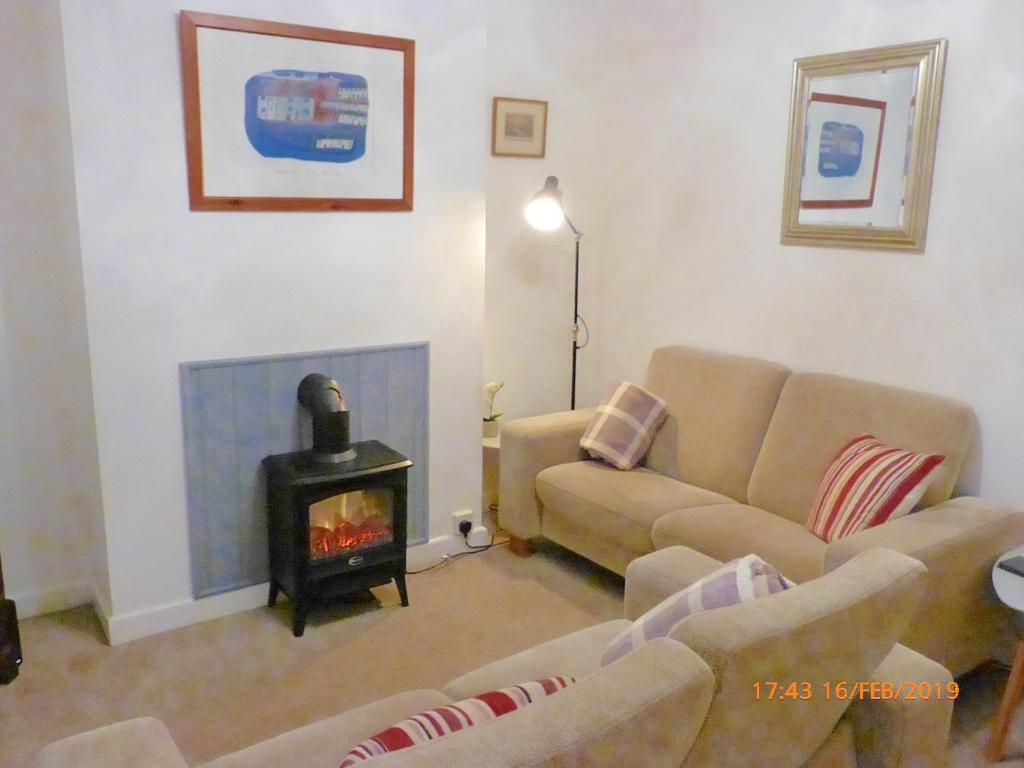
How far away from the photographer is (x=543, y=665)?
6.59 feet

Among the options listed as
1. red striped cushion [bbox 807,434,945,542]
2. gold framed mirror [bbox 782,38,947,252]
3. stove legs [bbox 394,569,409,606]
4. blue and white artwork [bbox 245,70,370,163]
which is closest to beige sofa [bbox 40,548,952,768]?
red striped cushion [bbox 807,434,945,542]

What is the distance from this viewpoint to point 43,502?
3092 mm

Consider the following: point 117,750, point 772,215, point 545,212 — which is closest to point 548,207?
point 545,212

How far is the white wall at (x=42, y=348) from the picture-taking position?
275 cm

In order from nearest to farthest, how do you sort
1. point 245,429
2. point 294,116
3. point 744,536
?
1. point 744,536
2. point 294,116
3. point 245,429

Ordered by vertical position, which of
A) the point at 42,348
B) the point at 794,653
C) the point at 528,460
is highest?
the point at 42,348

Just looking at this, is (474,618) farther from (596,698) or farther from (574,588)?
(596,698)

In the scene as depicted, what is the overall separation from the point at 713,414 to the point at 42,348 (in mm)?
2502

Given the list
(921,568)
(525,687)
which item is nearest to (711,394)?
(921,568)

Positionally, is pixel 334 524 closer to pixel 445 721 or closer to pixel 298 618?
pixel 298 618

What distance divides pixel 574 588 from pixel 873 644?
6.33ft

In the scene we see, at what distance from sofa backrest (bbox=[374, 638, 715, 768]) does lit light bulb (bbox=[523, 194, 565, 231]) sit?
2.52 m

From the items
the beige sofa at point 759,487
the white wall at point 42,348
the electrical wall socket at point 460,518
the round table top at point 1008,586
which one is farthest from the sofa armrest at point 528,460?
the round table top at point 1008,586

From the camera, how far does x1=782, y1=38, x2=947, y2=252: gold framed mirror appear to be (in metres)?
2.94
